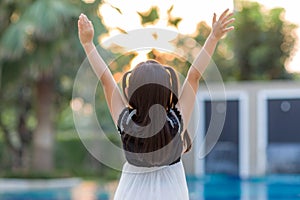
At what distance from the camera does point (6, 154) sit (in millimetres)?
16328

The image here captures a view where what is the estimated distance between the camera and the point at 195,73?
1.98 meters

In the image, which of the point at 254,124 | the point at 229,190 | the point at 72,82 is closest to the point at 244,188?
the point at 229,190

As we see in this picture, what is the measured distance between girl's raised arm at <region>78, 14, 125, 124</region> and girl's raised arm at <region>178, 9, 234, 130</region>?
0.20m

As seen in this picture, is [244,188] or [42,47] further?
[244,188]

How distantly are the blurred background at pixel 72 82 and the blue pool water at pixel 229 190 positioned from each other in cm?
29

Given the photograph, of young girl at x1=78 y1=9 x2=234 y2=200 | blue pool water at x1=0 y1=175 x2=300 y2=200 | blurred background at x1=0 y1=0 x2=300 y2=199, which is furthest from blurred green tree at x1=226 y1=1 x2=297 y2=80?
young girl at x1=78 y1=9 x2=234 y2=200

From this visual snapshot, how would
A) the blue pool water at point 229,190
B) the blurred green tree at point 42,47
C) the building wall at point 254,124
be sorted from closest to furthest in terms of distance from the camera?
the blue pool water at point 229,190
the blurred green tree at point 42,47
the building wall at point 254,124

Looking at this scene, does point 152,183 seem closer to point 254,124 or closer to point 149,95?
point 149,95

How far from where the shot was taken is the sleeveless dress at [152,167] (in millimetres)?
1877

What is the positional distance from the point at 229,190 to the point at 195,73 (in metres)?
10.3

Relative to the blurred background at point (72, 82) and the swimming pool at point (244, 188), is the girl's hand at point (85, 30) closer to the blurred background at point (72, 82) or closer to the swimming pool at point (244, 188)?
the blurred background at point (72, 82)

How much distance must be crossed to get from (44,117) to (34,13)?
8.10 feet

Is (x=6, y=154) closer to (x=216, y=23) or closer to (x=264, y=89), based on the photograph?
(x=264, y=89)

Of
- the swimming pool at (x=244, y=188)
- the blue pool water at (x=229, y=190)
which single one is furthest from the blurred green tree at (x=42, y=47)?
the swimming pool at (x=244, y=188)
